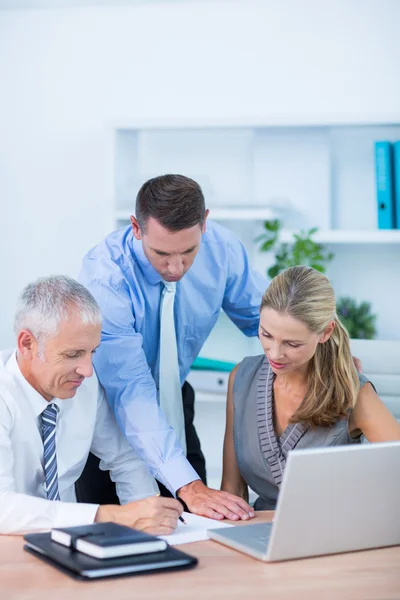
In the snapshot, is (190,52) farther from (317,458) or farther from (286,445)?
(317,458)

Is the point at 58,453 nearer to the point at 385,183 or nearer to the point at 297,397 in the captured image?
the point at 297,397

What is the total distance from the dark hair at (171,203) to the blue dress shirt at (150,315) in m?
0.18

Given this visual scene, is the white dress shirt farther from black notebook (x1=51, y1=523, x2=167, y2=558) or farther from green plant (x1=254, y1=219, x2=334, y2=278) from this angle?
green plant (x1=254, y1=219, x2=334, y2=278)

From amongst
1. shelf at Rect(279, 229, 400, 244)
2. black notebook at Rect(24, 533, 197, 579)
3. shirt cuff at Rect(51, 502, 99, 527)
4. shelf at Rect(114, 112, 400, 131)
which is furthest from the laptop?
shelf at Rect(114, 112, 400, 131)

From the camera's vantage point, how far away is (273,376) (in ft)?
7.67

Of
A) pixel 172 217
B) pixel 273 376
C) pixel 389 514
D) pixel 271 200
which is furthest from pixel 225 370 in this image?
pixel 389 514

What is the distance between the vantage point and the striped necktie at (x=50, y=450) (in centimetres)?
191

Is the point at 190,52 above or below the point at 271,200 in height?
above

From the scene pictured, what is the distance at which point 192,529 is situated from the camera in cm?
173

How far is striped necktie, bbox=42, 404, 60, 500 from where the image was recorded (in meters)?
1.91

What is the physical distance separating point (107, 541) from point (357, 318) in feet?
8.46

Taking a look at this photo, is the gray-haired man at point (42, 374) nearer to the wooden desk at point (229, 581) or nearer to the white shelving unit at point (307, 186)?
the wooden desk at point (229, 581)

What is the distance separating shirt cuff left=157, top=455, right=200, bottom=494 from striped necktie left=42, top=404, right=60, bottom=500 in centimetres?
27

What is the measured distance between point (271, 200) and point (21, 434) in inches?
82.0
